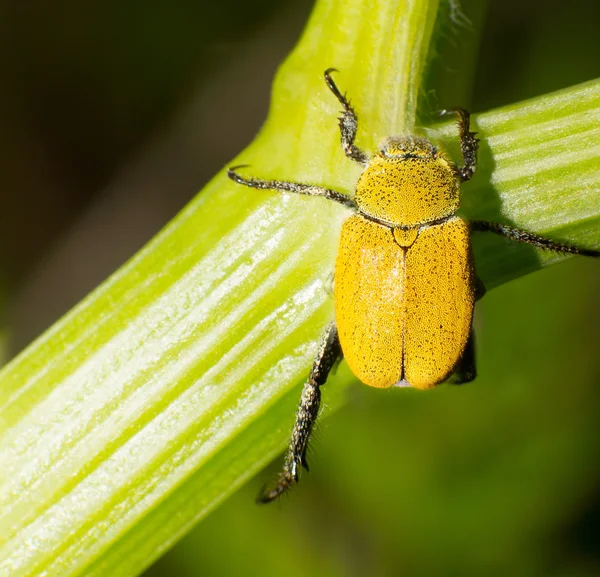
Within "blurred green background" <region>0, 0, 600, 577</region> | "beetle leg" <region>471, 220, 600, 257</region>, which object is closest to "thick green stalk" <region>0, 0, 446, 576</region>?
"beetle leg" <region>471, 220, 600, 257</region>

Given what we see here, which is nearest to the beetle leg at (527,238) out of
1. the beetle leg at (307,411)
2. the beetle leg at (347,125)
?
the beetle leg at (347,125)

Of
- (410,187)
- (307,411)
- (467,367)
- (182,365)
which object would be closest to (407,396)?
(467,367)

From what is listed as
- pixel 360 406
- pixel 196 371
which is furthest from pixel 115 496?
pixel 360 406

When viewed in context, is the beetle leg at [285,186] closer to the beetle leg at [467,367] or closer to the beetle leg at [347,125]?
the beetle leg at [347,125]

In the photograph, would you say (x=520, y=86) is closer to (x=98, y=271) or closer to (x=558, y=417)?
(x=558, y=417)

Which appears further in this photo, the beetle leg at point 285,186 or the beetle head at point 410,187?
the beetle head at point 410,187

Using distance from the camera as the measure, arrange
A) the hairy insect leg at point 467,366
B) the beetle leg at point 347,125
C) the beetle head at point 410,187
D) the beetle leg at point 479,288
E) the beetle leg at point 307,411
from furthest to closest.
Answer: the hairy insect leg at point 467,366, the beetle head at point 410,187, the beetle leg at point 479,288, the beetle leg at point 307,411, the beetle leg at point 347,125

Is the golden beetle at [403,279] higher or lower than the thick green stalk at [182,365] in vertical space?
lower

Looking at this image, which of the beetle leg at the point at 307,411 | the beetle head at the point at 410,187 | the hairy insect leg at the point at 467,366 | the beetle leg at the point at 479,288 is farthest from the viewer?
the hairy insect leg at the point at 467,366

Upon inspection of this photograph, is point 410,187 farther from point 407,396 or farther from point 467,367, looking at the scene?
point 407,396
